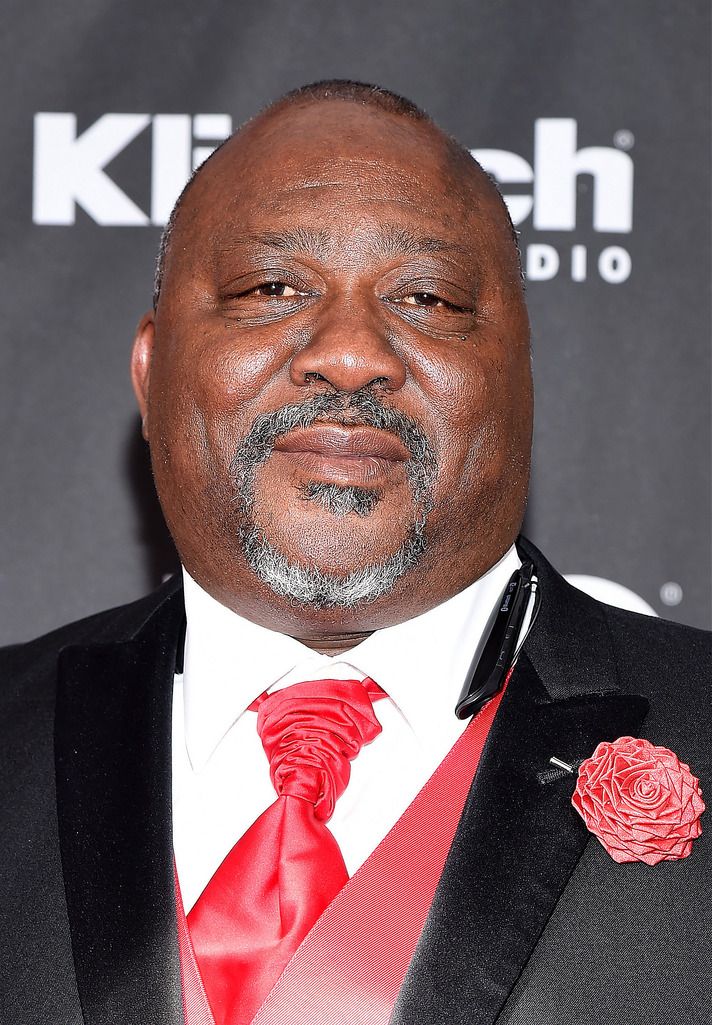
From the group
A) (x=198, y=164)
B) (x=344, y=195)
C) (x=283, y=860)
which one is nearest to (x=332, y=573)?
(x=283, y=860)

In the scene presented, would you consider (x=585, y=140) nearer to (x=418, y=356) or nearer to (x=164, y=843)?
(x=418, y=356)

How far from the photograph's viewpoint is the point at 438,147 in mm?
1620

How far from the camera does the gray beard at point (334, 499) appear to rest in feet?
4.75

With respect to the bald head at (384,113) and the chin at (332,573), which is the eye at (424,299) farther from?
the chin at (332,573)

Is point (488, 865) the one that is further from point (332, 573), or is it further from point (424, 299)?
point (424, 299)

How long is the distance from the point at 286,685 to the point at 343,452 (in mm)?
320

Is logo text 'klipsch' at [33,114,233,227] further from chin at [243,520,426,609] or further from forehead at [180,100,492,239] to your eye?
chin at [243,520,426,609]

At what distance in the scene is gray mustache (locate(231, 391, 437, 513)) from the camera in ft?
4.74

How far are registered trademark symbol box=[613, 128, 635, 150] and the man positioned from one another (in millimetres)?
602

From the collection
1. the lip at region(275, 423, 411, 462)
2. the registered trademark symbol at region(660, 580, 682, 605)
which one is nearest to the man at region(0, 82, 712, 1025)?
the lip at region(275, 423, 411, 462)

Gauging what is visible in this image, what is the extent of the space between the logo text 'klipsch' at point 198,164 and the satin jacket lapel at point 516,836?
0.83 metres

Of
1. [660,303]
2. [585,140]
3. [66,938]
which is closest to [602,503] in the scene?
[660,303]

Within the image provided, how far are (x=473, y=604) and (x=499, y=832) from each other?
322mm

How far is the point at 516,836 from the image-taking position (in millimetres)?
1357
